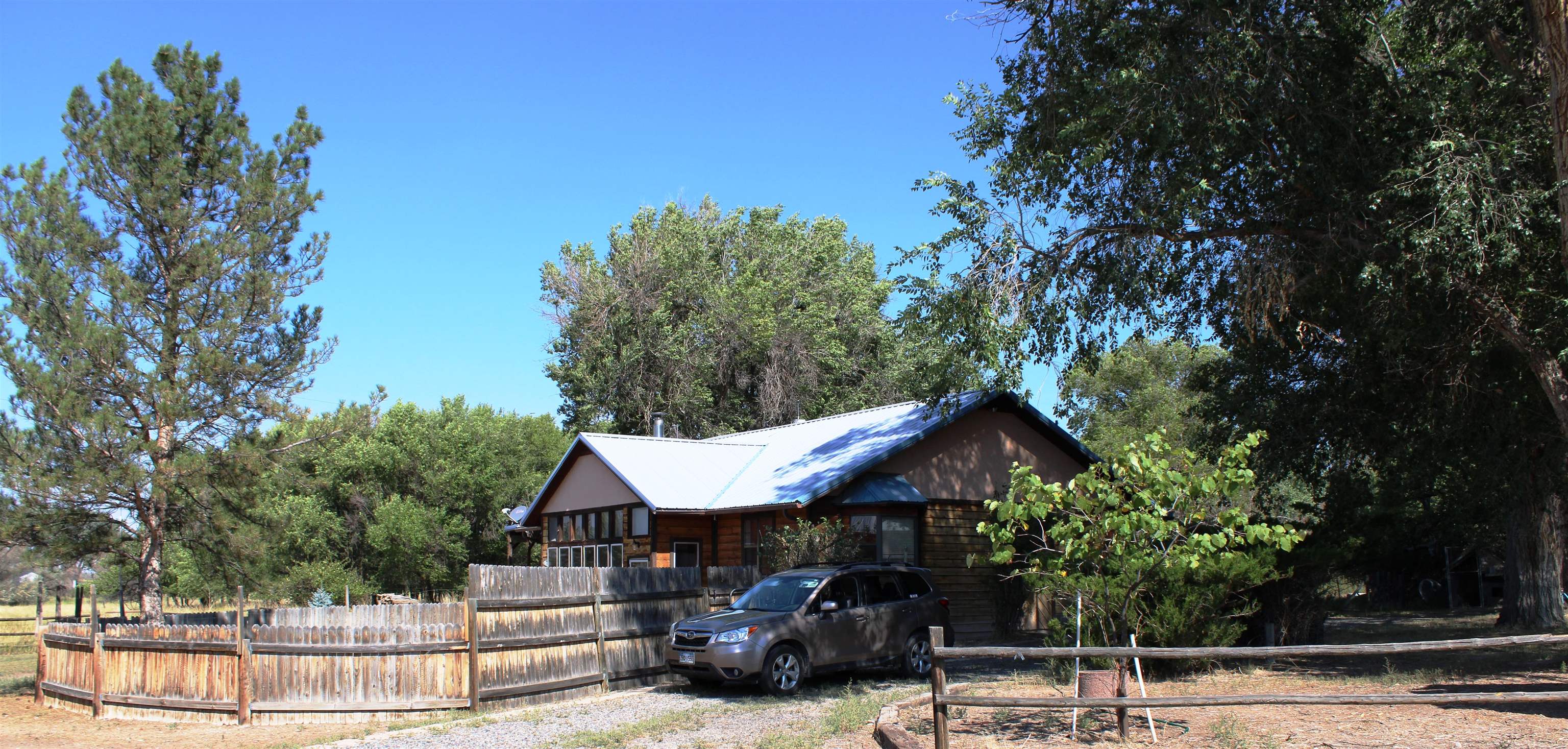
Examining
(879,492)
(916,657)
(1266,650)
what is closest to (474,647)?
(916,657)

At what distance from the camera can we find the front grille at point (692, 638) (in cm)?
1438

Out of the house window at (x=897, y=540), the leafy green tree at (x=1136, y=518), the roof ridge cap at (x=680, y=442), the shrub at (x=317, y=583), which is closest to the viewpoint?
the leafy green tree at (x=1136, y=518)

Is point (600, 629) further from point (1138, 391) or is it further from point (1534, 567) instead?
point (1138, 391)

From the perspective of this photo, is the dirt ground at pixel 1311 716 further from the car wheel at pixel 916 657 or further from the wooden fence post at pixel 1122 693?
the car wheel at pixel 916 657

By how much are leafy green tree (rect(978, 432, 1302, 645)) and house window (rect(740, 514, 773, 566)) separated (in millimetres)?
12270

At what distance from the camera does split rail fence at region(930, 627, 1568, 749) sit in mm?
8227

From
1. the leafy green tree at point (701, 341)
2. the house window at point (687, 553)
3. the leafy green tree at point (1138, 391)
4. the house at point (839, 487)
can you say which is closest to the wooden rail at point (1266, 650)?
the house at point (839, 487)

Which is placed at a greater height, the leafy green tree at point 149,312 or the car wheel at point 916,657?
the leafy green tree at point 149,312

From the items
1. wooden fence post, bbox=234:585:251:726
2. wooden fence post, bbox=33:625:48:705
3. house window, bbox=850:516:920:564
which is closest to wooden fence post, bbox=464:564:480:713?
wooden fence post, bbox=234:585:251:726

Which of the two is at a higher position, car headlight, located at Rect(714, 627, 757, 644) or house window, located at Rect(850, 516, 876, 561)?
house window, located at Rect(850, 516, 876, 561)

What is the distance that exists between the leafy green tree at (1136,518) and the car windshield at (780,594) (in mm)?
4549

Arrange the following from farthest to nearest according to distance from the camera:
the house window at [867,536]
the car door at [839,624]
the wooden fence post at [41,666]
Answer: the house window at [867,536]
the wooden fence post at [41,666]
the car door at [839,624]

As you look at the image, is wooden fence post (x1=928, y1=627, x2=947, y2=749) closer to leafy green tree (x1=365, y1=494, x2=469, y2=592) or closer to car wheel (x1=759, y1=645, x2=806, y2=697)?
car wheel (x1=759, y1=645, x2=806, y2=697)

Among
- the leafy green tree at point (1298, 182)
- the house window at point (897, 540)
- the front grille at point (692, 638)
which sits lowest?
the front grille at point (692, 638)
